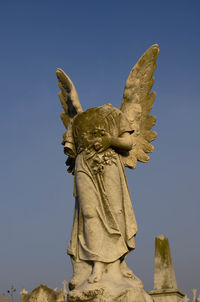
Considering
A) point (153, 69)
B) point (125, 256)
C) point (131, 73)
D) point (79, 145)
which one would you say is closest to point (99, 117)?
point (79, 145)

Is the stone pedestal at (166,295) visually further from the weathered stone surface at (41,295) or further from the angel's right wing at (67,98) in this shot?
the angel's right wing at (67,98)

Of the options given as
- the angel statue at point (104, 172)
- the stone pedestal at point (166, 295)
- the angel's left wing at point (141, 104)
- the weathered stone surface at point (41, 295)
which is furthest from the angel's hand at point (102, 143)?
the stone pedestal at point (166, 295)

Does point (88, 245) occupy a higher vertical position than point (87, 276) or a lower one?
higher

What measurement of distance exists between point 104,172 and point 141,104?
5.53ft

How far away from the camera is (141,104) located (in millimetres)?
7367

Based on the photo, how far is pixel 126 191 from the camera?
639 cm

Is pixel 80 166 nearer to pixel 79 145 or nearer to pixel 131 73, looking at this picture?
pixel 79 145

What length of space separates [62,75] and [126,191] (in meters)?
2.37

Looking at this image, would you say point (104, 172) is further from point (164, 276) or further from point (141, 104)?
point (164, 276)

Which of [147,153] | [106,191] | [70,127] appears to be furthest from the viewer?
[147,153]

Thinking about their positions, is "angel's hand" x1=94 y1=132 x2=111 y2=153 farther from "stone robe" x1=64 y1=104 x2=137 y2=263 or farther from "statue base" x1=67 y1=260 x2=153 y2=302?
"statue base" x1=67 y1=260 x2=153 y2=302

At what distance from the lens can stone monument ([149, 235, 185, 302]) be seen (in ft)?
29.3

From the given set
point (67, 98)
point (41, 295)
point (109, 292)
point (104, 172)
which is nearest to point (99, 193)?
point (104, 172)

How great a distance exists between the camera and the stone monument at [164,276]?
8.95 meters
